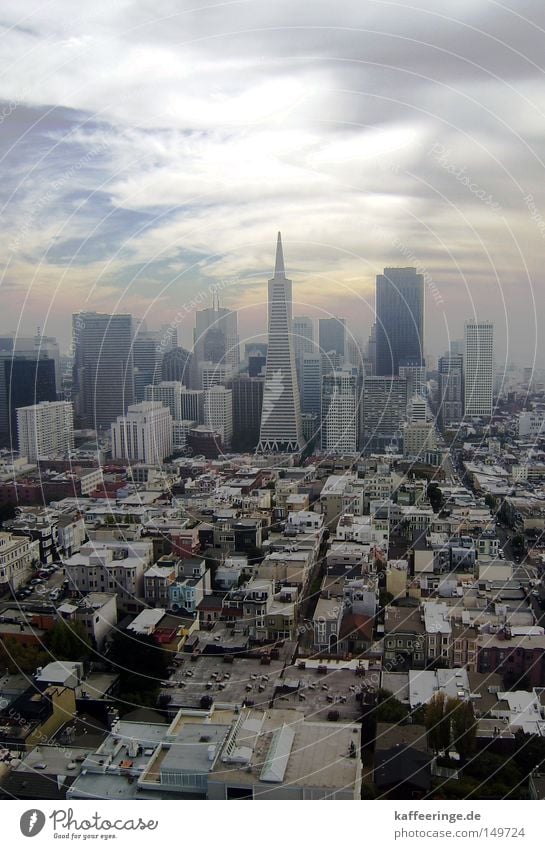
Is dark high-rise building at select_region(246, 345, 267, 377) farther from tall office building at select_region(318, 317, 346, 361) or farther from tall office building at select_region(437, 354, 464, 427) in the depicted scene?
tall office building at select_region(437, 354, 464, 427)

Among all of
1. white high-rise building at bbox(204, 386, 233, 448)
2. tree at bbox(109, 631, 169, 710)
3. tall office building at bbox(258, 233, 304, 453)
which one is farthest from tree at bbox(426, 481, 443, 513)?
white high-rise building at bbox(204, 386, 233, 448)

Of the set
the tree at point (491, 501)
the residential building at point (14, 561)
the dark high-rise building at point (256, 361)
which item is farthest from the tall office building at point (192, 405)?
the residential building at point (14, 561)

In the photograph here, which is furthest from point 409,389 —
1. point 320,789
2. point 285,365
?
point 320,789

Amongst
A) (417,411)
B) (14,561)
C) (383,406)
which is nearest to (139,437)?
(383,406)

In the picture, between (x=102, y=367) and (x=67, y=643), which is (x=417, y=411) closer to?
(x=102, y=367)
